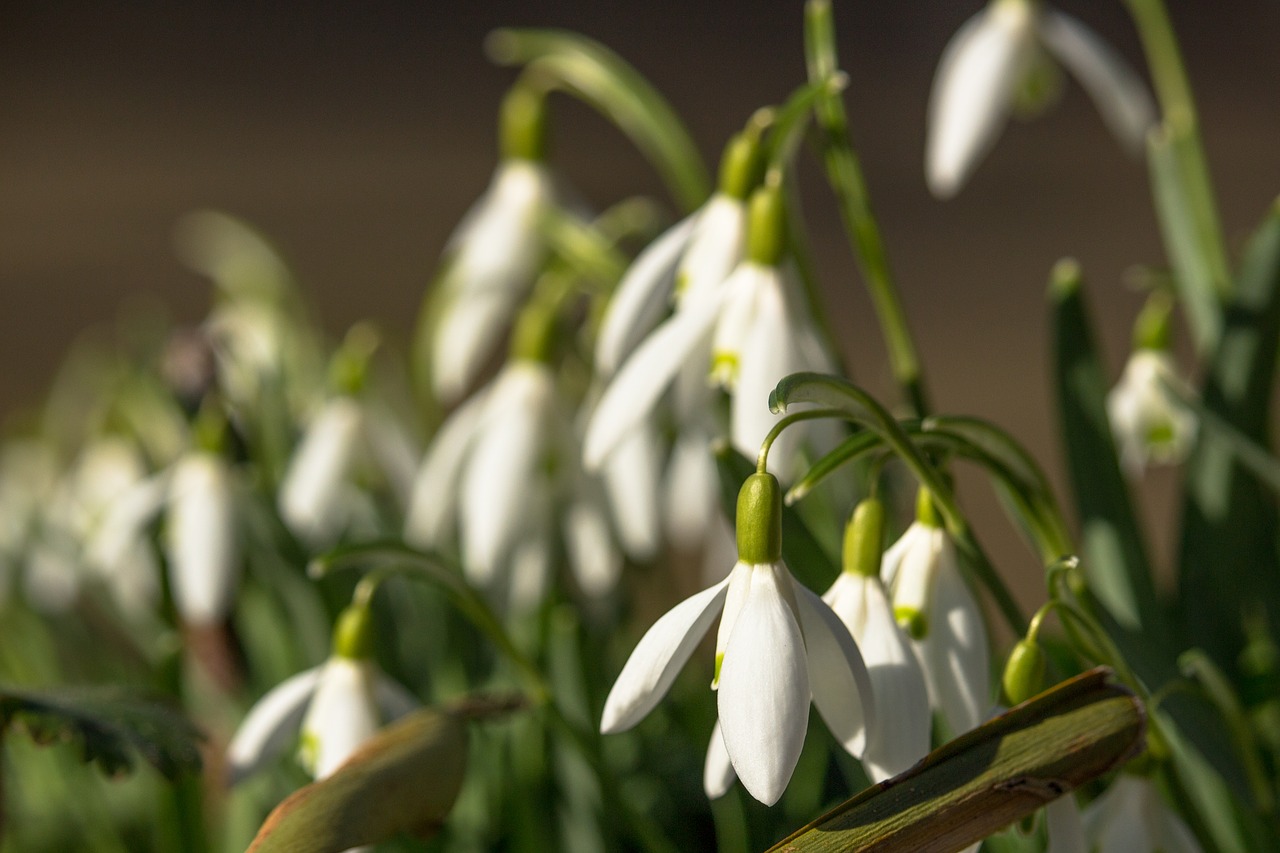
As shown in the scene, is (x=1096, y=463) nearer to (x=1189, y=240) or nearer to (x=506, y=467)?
(x=1189, y=240)

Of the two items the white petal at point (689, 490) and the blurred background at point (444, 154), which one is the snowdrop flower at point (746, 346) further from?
the blurred background at point (444, 154)

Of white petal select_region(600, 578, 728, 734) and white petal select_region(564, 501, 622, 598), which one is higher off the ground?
white petal select_region(564, 501, 622, 598)

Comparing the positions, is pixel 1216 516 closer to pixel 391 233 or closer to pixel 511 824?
pixel 511 824

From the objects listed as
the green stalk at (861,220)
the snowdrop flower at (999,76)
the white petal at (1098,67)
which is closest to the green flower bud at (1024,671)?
the green stalk at (861,220)

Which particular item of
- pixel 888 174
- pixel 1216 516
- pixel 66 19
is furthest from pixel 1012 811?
pixel 66 19

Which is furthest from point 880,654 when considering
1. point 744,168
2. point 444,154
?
point 444,154

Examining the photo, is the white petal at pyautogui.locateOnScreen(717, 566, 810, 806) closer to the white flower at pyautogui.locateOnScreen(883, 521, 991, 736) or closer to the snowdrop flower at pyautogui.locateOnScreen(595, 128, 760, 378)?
the white flower at pyautogui.locateOnScreen(883, 521, 991, 736)

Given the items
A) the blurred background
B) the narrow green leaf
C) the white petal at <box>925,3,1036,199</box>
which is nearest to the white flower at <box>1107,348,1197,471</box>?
the narrow green leaf

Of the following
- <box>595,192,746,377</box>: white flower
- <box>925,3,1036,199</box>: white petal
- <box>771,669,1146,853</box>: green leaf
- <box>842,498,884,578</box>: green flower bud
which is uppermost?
<box>925,3,1036,199</box>: white petal
